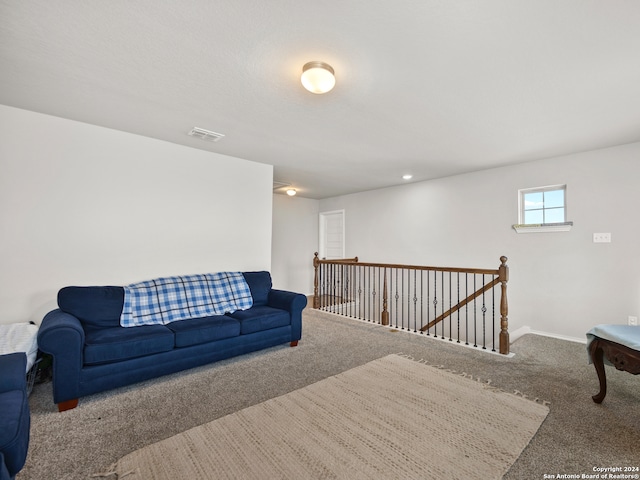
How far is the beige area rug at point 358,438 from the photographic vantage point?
1.58 metres

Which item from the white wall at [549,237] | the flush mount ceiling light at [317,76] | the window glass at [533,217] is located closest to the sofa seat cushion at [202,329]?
the flush mount ceiling light at [317,76]

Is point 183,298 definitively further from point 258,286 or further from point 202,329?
point 258,286

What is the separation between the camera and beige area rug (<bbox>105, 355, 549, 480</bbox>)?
1.58 metres

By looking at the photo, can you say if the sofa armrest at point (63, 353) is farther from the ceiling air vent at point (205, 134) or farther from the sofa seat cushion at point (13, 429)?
the ceiling air vent at point (205, 134)

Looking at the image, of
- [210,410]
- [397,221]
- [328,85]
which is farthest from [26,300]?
[397,221]

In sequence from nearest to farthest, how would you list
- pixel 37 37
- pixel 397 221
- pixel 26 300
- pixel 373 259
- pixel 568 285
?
pixel 37 37
pixel 26 300
pixel 568 285
pixel 397 221
pixel 373 259

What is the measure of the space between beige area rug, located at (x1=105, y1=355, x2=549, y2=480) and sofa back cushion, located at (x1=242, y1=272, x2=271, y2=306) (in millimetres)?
1619

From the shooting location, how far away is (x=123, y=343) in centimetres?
246

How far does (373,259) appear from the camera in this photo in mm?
6512

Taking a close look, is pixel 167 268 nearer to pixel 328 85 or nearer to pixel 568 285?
pixel 328 85

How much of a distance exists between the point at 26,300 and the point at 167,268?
49.8 inches

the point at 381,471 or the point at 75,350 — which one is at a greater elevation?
the point at 75,350

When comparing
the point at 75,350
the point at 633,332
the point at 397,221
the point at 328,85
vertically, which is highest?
the point at 328,85

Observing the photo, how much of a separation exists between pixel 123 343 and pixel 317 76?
2605 millimetres
